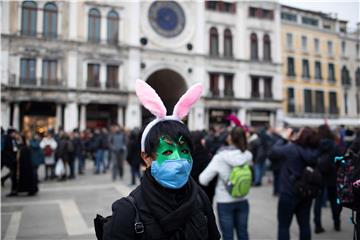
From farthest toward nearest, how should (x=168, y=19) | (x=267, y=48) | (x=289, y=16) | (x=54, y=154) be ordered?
(x=289, y=16) → (x=267, y=48) → (x=168, y=19) → (x=54, y=154)

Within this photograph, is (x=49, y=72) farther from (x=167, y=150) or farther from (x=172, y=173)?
(x=172, y=173)

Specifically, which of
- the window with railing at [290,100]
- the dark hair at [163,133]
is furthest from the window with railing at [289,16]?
the dark hair at [163,133]

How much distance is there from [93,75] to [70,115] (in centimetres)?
350

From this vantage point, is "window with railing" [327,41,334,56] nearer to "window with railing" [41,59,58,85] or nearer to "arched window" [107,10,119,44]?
"arched window" [107,10,119,44]

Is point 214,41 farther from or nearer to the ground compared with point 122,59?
farther from the ground

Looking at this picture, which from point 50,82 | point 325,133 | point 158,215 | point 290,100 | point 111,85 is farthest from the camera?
point 290,100

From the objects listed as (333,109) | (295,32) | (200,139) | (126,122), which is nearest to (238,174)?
(200,139)

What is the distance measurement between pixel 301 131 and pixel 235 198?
49.8 inches

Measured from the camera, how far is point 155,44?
24531 millimetres

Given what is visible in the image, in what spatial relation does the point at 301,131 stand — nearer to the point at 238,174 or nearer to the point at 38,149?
the point at 238,174

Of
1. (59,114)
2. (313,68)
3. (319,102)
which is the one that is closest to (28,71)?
(59,114)

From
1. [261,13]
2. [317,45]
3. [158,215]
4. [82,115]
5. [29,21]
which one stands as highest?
[261,13]

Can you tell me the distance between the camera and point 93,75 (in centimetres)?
2341

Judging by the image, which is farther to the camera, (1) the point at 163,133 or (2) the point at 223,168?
(2) the point at 223,168
